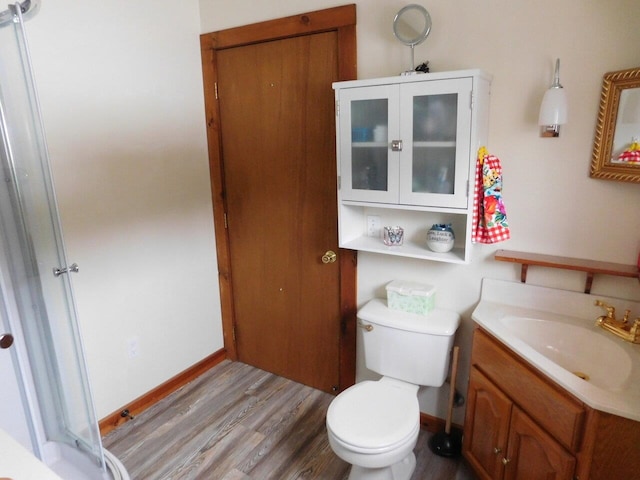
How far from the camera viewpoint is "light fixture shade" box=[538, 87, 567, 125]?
1.46 meters

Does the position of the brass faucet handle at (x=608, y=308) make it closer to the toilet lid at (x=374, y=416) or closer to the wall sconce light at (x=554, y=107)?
the wall sconce light at (x=554, y=107)

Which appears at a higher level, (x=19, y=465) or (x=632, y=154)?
(x=632, y=154)

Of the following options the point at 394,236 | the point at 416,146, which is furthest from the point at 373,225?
the point at 416,146

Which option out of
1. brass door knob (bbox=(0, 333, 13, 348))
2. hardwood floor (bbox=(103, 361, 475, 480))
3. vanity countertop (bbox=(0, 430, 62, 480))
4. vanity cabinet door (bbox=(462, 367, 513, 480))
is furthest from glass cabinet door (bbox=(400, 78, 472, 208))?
brass door knob (bbox=(0, 333, 13, 348))

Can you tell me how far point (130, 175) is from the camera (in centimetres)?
210

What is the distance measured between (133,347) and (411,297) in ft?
4.95

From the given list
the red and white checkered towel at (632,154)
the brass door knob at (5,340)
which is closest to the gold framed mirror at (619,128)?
the red and white checkered towel at (632,154)

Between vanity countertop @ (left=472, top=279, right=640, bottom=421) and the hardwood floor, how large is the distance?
77cm

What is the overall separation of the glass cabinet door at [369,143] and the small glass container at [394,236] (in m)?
0.19

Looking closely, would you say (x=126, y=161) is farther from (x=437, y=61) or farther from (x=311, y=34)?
(x=437, y=61)

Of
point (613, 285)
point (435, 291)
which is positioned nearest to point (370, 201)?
point (435, 291)

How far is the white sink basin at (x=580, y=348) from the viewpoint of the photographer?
53.4 inches

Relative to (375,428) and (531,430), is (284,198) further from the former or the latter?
(531,430)

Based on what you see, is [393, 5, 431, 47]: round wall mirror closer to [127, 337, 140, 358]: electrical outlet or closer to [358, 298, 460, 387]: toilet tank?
[358, 298, 460, 387]: toilet tank
